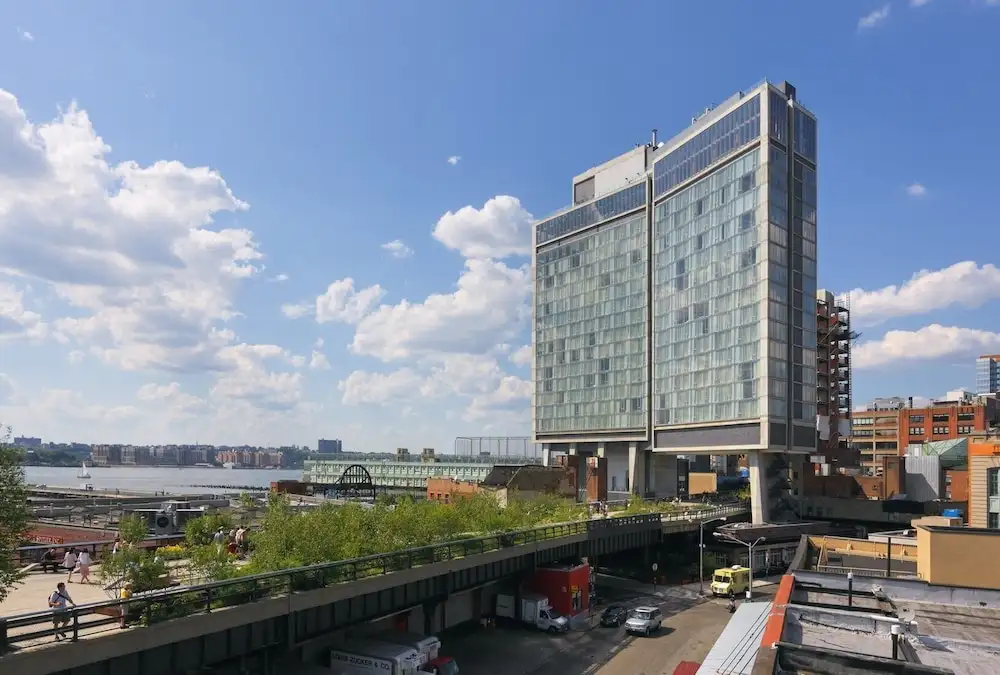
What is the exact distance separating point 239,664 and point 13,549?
40.9 ft

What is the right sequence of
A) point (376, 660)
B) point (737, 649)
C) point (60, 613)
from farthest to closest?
point (376, 660), point (737, 649), point (60, 613)

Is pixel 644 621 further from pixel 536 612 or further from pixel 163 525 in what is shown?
pixel 163 525

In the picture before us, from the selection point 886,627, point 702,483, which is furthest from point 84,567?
point 702,483

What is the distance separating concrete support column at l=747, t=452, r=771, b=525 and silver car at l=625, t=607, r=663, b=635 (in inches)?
1722

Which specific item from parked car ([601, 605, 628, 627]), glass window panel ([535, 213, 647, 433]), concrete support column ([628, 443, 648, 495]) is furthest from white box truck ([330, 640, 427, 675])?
glass window panel ([535, 213, 647, 433])

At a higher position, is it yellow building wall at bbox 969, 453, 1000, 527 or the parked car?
yellow building wall at bbox 969, 453, 1000, 527

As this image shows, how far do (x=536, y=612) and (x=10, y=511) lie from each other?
37606mm

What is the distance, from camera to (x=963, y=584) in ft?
106

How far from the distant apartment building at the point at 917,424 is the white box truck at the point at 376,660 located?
144 m

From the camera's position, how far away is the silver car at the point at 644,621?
4981cm

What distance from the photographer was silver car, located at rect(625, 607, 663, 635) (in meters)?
49.8

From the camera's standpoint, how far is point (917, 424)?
547ft

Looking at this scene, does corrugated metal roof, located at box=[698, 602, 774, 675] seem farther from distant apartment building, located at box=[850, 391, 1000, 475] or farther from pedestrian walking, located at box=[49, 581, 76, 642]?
distant apartment building, located at box=[850, 391, 1000, 475]

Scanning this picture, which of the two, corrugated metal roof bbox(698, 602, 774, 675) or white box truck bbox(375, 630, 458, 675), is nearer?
corrugated metal roof bbox(698, 602, 774, 675)
